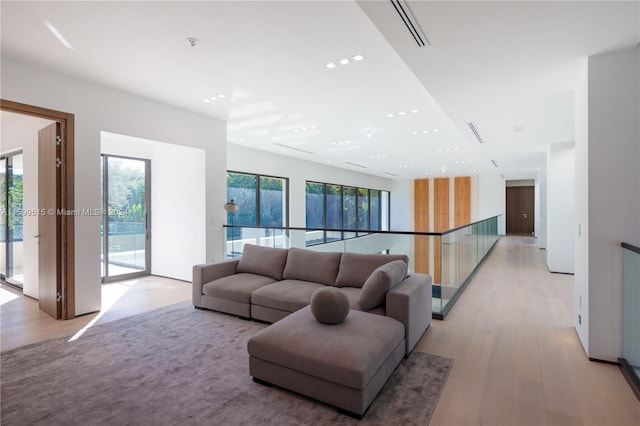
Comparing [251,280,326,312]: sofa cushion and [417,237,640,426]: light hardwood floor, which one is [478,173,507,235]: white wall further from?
[251,280,326,312]: sofa cushion

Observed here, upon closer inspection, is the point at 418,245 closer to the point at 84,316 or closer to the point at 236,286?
the point at 236,286

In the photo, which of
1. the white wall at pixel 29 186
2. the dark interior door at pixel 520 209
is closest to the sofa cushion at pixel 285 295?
the white wall at pixel 29 186

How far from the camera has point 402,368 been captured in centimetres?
271

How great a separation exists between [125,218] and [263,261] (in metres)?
3.49

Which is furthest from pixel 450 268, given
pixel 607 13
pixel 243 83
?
pixel 243 83

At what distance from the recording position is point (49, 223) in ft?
13.5

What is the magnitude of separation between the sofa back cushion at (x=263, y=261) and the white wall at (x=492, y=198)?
13.0 m

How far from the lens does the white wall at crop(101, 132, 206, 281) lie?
18.6ft

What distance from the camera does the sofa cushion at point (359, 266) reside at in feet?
11.8

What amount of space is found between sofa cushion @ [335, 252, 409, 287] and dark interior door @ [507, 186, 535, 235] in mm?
14951

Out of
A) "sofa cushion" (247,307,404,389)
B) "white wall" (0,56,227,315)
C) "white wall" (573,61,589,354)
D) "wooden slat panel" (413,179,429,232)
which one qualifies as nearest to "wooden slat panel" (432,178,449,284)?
"wooden slat panel" (413,179,429,232)

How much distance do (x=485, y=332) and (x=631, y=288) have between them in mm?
1330

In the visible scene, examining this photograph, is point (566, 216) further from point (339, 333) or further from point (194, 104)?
point (194, 104)

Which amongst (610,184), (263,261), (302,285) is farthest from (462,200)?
(302,285)
